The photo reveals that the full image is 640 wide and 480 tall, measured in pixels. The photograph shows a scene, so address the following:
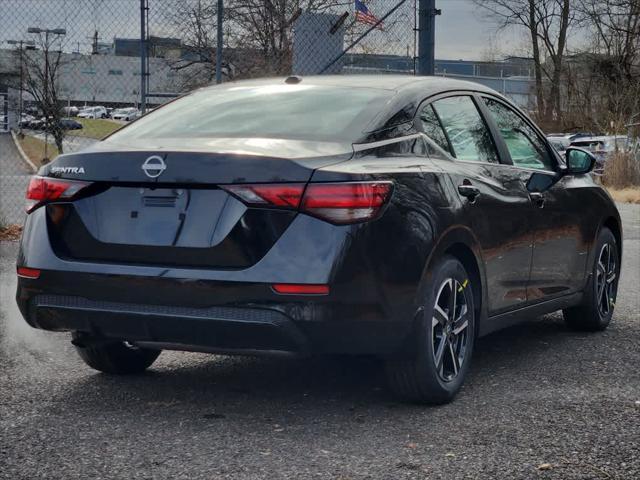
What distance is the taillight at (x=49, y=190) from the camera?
15.0 feet

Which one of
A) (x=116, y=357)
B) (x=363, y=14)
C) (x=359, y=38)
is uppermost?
(x=363, y=14)

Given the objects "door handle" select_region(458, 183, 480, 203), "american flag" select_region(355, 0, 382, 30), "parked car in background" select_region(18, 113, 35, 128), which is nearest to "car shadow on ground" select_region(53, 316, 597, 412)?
"door handle" select_region(458, 183, 480, 203)

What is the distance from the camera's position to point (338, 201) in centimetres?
422

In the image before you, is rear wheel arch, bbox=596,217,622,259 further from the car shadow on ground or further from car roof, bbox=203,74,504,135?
car roof, bbox=203,74,504,135

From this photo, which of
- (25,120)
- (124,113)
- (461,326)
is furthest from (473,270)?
(124,113)

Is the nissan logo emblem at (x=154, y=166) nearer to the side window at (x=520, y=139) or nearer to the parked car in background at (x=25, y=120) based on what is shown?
the side window at (x=520, y=139)

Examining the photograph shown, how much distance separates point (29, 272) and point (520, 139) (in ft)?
9.52

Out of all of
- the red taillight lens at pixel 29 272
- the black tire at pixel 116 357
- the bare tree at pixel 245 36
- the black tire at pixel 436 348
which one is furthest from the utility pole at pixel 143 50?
the black tire at pixel 436 348

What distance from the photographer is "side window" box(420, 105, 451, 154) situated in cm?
511

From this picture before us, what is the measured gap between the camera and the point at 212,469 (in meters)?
3.85

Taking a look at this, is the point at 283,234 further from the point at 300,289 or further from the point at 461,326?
the point at 461,326

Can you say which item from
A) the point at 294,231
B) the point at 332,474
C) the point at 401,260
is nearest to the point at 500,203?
the point at 401,260

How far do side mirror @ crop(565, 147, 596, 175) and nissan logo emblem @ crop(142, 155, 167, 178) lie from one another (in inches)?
114

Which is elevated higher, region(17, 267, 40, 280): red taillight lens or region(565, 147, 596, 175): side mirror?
region(565, 147, 596, 175): side mirror
